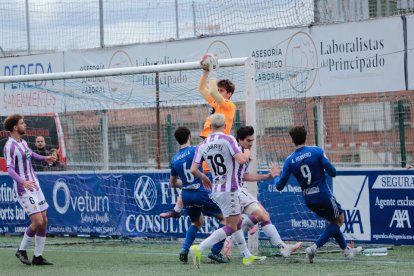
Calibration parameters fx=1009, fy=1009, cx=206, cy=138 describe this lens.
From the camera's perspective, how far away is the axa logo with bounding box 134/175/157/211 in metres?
17.5

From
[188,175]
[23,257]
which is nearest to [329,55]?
[188,175]

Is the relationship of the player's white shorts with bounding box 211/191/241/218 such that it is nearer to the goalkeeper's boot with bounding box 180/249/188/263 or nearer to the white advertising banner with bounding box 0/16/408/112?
the goalkeeper's boot with bounding box 180/249/188/263

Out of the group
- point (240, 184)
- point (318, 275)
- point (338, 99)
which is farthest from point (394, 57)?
point (318, 275)

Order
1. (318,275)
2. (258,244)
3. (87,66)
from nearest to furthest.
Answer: (318,275), (258,244), (87,66)

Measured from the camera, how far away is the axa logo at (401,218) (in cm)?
1508

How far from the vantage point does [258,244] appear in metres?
15.3

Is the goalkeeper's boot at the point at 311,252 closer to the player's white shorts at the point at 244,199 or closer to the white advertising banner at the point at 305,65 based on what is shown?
the player's white shorts at the point at 244,199

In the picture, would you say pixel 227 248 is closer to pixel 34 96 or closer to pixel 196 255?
pixel 196 255

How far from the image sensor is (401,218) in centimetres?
1513

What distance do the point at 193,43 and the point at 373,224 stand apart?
763 centimetres

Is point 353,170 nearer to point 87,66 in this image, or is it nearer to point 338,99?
point 338,99

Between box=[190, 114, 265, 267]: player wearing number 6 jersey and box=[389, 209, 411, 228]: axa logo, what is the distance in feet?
10.4

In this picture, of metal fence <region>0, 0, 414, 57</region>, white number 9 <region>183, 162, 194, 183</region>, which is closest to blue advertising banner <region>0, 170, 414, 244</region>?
white number 9 <region>183, 162, 194, 183</region>

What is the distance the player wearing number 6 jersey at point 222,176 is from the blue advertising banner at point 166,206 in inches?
123
